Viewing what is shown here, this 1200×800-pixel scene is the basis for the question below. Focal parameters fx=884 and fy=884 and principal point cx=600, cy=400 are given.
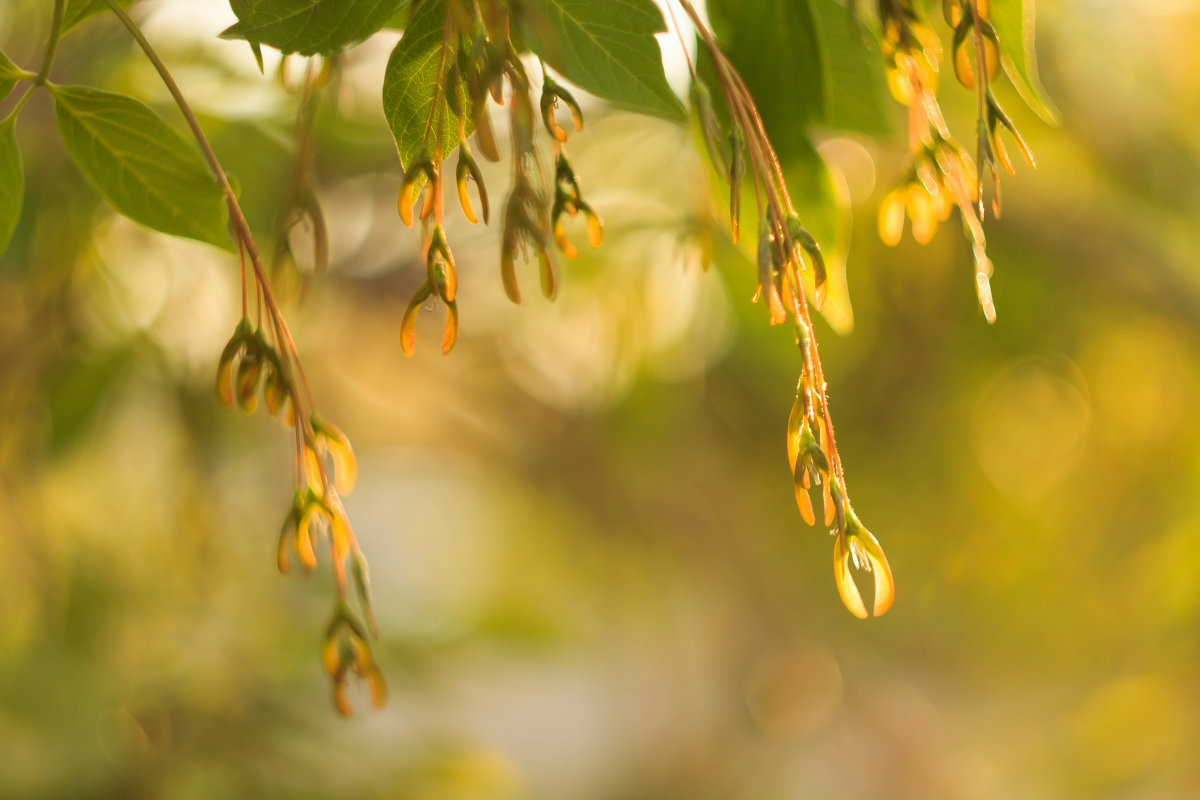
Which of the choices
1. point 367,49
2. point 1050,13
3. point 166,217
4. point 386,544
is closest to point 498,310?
point 367,49

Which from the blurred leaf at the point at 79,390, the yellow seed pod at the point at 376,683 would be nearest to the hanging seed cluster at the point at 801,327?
the yellow seed pod at the point at 376,683

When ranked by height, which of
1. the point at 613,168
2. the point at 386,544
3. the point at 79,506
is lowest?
the point at 386,544

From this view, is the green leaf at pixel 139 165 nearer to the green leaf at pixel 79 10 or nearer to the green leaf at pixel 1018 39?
the green leaf at pixel 79 10

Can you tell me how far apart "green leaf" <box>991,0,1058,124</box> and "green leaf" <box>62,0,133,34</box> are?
7.7 inches

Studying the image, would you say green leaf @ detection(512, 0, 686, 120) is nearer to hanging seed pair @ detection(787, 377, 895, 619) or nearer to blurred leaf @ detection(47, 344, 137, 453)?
hanging seed pair @ detection(787, 377, 895, 619)

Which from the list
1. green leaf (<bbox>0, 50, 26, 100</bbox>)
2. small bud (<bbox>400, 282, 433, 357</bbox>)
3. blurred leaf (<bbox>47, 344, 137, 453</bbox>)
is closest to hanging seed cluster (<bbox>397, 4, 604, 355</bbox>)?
small bud (<bbox>400, 282, 433, 357</bbox>)

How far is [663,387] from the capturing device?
29.3 inches

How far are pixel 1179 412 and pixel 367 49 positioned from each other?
86 centimetres

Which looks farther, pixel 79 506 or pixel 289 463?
pixel 289 463

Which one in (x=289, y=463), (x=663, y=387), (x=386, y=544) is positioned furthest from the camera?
(x=386, y=544)

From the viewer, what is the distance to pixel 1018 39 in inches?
7.4

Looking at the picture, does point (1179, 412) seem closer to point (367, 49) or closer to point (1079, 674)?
point (1079, 674)

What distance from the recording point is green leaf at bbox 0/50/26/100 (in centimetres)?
20

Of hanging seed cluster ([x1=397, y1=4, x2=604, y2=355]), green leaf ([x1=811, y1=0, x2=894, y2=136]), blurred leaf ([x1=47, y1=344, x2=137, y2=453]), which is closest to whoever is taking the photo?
hanging seed cluster ([x1=397, y1=4, x2=604, y2=355])
